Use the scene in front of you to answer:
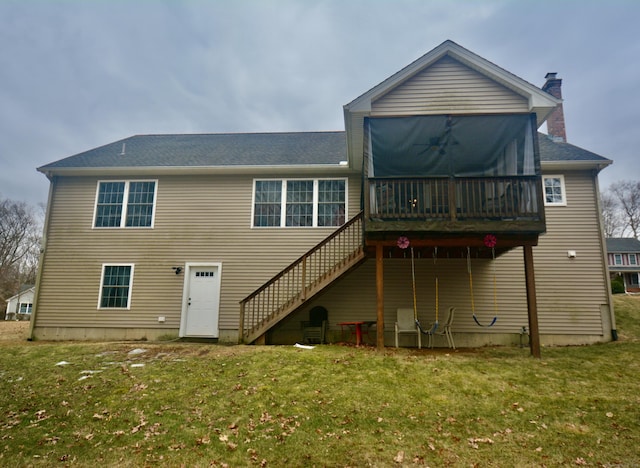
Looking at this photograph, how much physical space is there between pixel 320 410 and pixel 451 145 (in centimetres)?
592

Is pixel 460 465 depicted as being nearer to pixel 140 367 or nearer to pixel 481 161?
pixel 140 367

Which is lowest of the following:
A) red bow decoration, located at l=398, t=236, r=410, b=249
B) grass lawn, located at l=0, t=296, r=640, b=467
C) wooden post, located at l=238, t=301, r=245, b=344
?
grass lawn, located at l=0, t=296, r=640, b=467

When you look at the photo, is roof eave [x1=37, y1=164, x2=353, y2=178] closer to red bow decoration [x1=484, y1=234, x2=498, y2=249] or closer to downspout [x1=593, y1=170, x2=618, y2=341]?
red bow decoration [x1=484, y1=234, x2=498, y2=249]

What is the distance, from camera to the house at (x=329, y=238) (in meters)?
8.18

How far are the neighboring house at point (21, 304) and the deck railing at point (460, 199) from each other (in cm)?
3973

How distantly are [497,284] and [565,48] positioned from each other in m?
37.6

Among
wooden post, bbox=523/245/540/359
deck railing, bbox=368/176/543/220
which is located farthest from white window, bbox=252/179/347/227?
wooden post, bbox=523/245/540/359

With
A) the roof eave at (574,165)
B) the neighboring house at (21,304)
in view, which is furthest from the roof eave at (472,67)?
the neighboring house at (21,304)

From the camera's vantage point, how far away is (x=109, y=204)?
36.5ft

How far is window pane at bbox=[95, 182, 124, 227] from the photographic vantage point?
1102 centimetres

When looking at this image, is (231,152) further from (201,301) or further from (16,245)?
(16,245)

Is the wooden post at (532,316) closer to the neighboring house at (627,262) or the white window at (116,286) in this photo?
the white window at (116,286)

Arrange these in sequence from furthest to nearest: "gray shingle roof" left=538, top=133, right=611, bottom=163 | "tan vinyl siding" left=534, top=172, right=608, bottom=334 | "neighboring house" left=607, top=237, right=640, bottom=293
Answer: "neighboring house" left=607, top=237, right=640, bottom=293
"gray shingle roof" left=538, top=133, right=611, bottom=163
"tan vinyl siding" left=534, top=172, right=608, bottom=334

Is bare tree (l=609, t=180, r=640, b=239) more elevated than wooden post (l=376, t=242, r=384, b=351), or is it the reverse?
bare tree (l=609, t=180, r=640, b=239)
